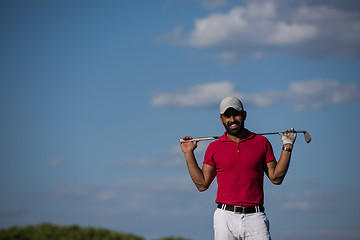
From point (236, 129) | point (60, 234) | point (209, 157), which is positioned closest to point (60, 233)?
point (60, 234)

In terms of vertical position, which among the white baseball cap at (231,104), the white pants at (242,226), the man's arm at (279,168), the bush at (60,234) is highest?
the white baseball cap at (231,104)

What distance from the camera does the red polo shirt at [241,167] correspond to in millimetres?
6297

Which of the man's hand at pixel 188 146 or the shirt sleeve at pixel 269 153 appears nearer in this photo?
the shirt sleeve at pixel 269 153

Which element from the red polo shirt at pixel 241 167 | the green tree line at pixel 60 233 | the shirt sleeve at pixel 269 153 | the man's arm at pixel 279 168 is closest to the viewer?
the red polo shirt at pixel 241 167

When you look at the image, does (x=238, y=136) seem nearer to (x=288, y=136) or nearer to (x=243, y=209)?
(x=288, y=136)

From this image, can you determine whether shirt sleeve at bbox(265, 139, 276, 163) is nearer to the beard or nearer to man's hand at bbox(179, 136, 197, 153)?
the beard

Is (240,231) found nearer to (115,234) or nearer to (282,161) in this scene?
(282,161)

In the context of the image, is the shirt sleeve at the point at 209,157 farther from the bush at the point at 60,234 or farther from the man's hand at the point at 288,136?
the bush at the point at 60,234

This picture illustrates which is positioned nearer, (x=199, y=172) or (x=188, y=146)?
(x=199, y=172)

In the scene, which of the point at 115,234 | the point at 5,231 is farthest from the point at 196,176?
the point at 5,231

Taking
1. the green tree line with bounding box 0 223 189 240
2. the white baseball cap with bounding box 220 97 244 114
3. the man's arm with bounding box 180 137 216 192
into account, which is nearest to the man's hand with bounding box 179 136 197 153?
the man's arm with bounding box 180 137 216 192

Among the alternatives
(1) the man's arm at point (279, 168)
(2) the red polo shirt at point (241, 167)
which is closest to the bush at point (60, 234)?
(2) the red polo shirt at point (241, 167)

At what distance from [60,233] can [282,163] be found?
18.3 feet

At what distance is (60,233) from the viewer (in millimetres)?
10008
